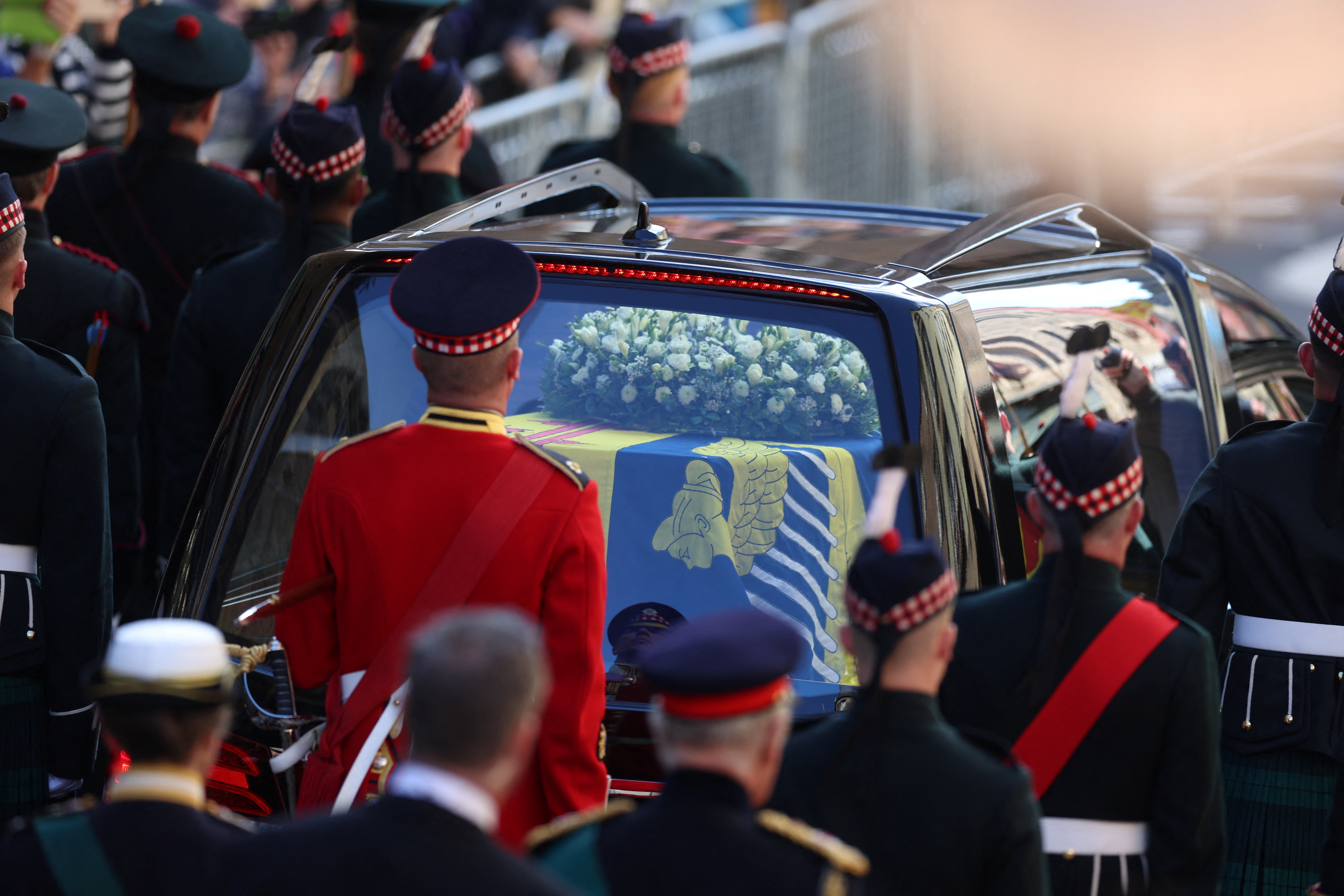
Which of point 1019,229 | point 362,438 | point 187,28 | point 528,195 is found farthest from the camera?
point 187,28

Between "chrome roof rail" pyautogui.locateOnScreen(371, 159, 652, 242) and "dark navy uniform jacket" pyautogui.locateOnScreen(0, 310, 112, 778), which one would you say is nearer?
"dark navy uniform jacket" pyautogui.locateOnScreen(0, 310, 112, 778)

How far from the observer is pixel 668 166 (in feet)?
23.0

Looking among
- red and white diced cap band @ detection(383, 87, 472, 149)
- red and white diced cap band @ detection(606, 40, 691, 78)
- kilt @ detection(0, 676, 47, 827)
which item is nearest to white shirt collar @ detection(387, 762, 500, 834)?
kilt @ detection(0, 676, 47, 827)

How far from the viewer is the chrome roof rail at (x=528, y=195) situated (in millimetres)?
4102

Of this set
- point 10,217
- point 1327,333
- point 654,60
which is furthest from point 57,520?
point 654,60

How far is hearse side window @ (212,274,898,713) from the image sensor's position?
3504 millimetres

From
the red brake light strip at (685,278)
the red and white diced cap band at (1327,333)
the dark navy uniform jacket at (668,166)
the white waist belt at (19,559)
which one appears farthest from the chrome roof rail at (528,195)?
the dark navy uniform jacket at (668,166)

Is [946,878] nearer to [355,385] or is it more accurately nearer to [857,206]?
[355,385]

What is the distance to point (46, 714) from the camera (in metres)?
4.00

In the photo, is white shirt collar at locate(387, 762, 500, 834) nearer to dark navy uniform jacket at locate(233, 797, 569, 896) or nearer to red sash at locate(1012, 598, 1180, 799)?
dark navy uniform jacket at locate(233, 797, 569, 896)

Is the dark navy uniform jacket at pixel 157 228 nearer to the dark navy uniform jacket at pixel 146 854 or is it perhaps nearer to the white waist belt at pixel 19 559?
the white waist belt at pixel 19 559

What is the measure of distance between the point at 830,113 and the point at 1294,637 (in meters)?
9.10

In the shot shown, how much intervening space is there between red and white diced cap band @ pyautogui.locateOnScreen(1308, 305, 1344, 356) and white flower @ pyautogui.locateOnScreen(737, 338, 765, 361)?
113cm

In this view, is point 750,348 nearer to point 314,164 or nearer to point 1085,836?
point 1085,836
